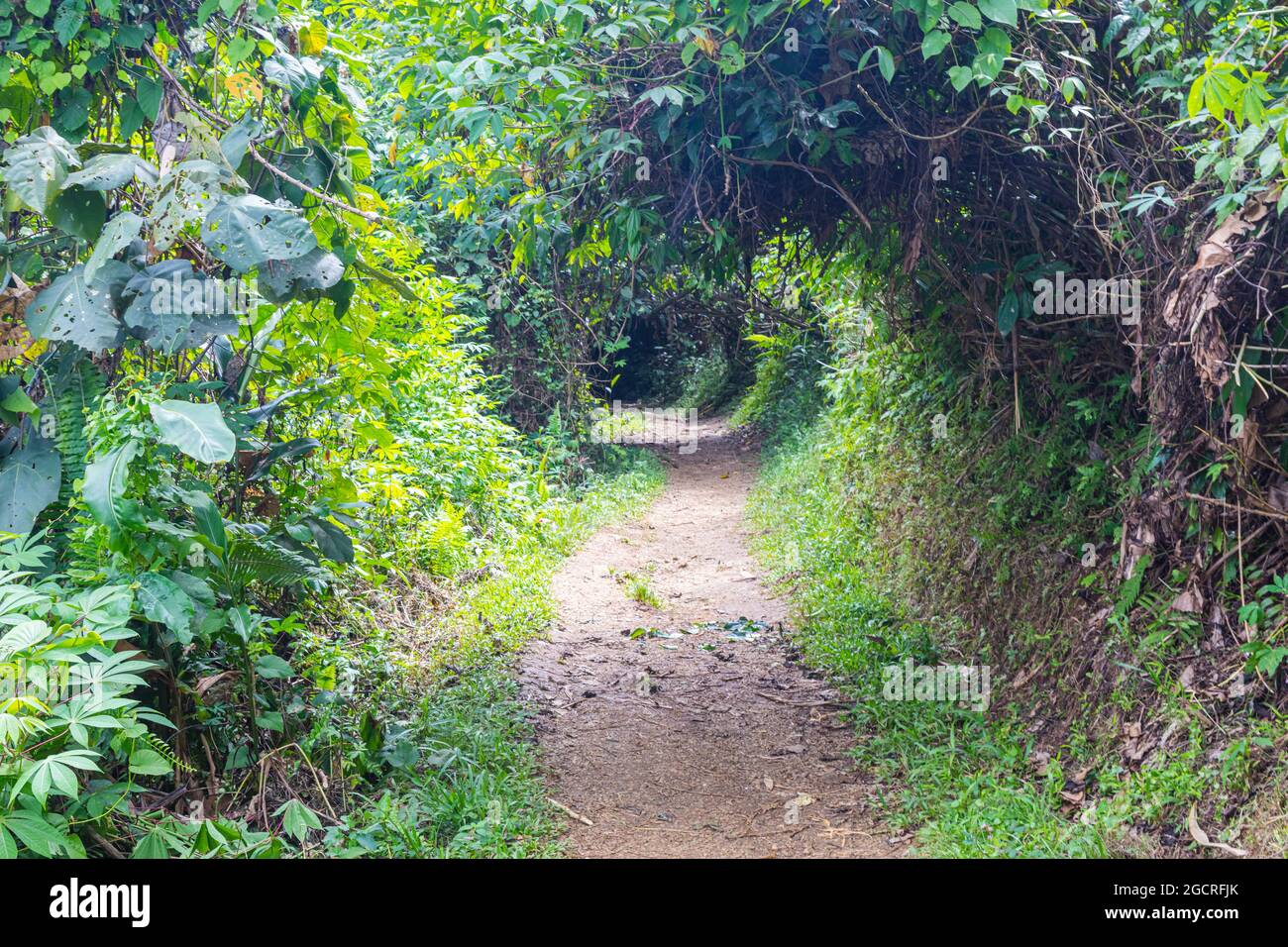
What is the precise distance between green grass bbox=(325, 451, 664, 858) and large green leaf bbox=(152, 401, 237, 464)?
1.63 metres

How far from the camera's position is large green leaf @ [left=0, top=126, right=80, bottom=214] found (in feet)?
10.8

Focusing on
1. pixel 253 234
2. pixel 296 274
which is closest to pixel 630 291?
pixel 296 274

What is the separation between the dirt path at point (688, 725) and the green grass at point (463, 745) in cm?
17

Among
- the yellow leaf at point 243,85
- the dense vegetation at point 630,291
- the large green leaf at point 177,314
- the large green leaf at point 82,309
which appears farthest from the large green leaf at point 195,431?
the yellow leaf at point 243,85

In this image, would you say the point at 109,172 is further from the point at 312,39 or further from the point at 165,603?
the point at 165,603

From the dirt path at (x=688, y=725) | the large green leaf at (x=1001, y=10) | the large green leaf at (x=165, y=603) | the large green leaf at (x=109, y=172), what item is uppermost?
the large green leaf at (x=1001, y=10)

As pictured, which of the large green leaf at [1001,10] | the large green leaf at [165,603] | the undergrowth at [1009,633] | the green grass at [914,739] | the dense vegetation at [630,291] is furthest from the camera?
the green grass at [914,739]

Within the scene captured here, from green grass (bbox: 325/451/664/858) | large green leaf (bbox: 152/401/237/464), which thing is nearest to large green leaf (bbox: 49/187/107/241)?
large green leaf (bbox: 152/401/237/464)

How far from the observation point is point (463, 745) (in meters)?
4.71

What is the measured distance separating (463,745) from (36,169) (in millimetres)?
3021

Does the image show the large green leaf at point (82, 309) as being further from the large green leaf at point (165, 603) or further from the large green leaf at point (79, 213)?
the large green leaf at point (165, 603)

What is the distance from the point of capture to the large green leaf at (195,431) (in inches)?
122

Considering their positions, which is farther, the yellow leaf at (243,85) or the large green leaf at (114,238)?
the yellow leaf at (243,85)
